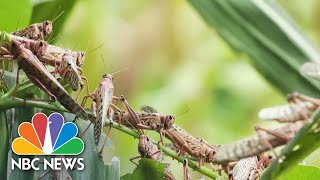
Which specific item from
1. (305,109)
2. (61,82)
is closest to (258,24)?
(61,82)

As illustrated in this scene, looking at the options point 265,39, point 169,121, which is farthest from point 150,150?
point 265,39

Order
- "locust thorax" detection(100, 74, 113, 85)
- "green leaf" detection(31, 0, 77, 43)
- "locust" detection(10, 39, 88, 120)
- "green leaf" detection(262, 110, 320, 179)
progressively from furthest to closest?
"green leaf" detection(31, 0, 77, 43)
"locust thorax" detection(100, 74, 113, 85)
"locust" detection(10, 39, 88, 120)
"green leaf" detection(262, 110, 320, 179)

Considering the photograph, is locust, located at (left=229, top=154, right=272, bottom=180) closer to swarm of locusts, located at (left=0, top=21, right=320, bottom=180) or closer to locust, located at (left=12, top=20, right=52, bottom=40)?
swarm of locusts, located at (left=0, top=21, right=320, bottom=180)

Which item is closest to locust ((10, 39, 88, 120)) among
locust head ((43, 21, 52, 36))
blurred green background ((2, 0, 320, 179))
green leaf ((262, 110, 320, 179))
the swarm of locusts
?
the swarm of locusts

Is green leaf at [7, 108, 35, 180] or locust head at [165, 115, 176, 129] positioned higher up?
locust head at [165, 115, 176, 129]

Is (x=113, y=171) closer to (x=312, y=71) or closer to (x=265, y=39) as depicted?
(x=312, y=71)
